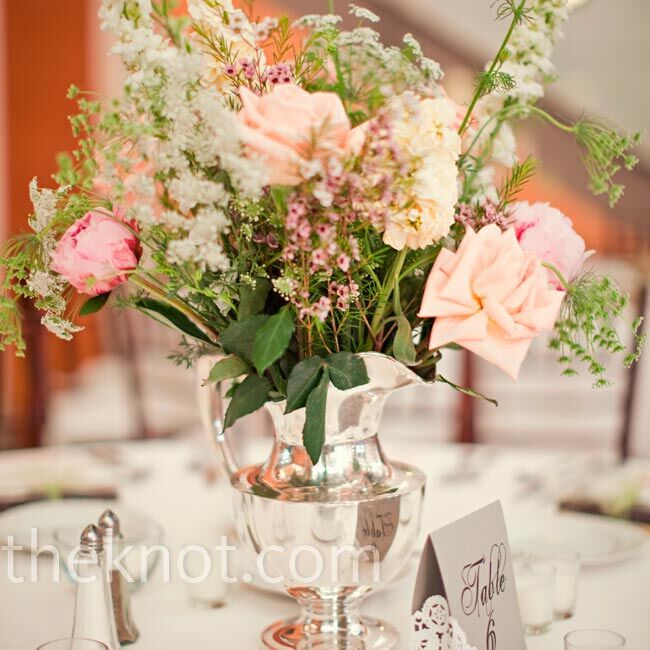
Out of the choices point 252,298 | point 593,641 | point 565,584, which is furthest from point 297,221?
point 565,584

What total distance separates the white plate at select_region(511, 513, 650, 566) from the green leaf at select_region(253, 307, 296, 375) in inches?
22.2

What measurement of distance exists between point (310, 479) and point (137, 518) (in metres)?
0.42

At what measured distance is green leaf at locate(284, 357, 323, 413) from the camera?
0.79 metres

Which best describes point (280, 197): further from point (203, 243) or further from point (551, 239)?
point (551, 239)

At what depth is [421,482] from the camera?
0.92 m

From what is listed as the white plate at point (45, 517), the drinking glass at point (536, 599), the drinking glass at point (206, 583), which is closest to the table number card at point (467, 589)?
the drinking glass at point (536, 599)

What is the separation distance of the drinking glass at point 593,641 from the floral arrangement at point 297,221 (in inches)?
9.4

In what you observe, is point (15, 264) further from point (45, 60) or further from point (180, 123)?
point (45, 60)

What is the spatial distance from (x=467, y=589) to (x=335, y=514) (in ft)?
0.45

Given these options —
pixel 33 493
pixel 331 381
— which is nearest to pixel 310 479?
pixel 331 381

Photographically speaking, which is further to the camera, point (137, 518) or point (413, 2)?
point (413, 2)

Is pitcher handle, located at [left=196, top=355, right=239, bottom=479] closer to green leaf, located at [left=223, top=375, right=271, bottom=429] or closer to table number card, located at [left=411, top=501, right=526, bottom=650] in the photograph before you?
green leaf, located at [left=223, top=375, right=271, bottom=429]

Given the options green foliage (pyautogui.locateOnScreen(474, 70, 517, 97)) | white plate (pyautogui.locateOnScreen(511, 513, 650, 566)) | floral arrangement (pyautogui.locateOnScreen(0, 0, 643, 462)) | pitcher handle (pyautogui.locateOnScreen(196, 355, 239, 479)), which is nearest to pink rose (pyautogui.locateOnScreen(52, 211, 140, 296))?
floral arrangement (pyautogui.locateOnScreen(0, 0, 643, 462))

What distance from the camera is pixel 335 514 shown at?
843 mm
